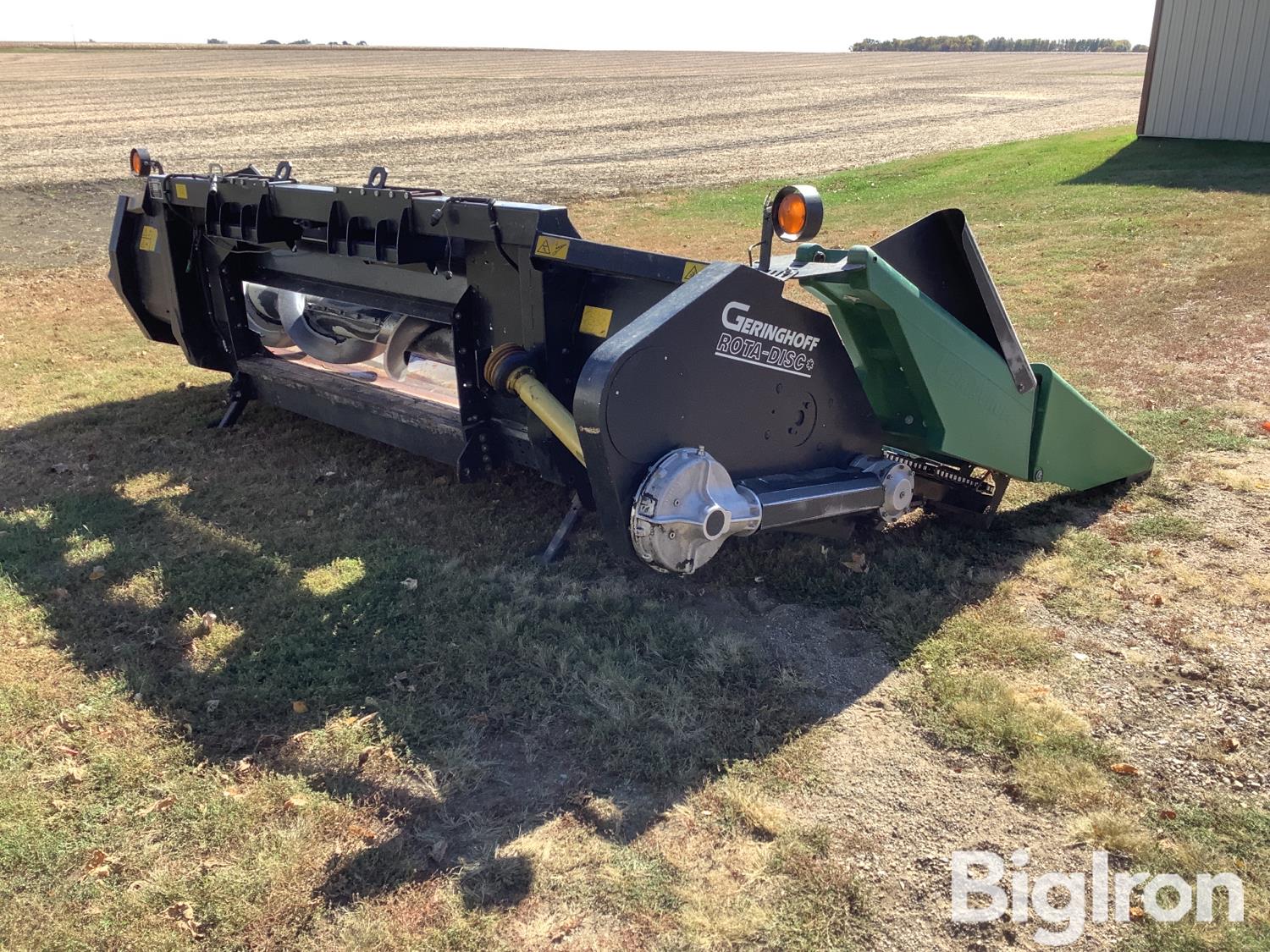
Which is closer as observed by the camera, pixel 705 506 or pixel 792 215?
pixel 705 506

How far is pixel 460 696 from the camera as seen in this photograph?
325 centimetres

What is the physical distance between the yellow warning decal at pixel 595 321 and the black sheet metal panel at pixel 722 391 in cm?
79

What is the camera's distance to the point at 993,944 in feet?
7.76

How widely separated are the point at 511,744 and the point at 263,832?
2.36ft

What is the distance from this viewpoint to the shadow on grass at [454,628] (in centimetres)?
288

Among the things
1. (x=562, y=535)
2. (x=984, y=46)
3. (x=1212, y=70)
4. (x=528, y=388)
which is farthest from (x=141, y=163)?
(x=984, y=46)

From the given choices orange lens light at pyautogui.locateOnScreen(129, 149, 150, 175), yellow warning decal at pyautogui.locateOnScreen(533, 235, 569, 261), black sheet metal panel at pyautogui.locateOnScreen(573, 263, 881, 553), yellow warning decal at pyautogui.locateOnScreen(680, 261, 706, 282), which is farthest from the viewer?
orange lens light at pyautogui.locateOnScreen(129, 149, 150, 175)

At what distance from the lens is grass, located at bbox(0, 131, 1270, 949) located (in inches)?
97.8

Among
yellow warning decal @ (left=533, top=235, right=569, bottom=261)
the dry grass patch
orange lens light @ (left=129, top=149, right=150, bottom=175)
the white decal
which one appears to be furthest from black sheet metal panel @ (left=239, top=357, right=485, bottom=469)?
the dry grass patch

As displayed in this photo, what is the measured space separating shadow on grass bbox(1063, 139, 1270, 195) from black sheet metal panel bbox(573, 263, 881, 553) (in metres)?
12.0

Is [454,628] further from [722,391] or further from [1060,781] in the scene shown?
[1060,781]

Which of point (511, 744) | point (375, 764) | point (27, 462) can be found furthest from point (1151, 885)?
point (27, 462)

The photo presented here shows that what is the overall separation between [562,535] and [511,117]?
26.4 metres

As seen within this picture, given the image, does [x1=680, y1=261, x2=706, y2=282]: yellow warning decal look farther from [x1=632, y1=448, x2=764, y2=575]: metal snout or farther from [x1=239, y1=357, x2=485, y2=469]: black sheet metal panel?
[x1=239, y1=357, x2=485, y2=469]: black sheet metal panel
